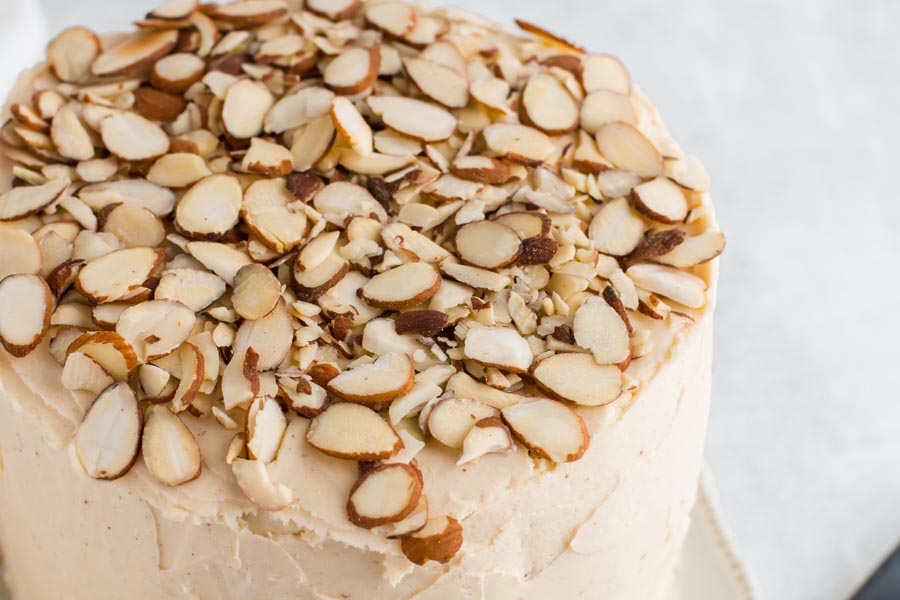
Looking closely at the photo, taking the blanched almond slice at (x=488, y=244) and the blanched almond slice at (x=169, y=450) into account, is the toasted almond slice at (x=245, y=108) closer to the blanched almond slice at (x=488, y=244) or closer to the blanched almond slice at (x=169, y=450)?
the blanched almond slice at (x=488, y=244)

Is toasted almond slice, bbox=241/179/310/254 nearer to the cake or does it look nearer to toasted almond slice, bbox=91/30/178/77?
the cake

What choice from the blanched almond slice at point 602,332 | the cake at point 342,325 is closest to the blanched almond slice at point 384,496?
the cake at point 342,325

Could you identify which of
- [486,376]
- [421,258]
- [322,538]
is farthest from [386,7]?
[322,538]

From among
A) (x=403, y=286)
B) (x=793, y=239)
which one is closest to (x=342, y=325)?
(x=403, y=286)

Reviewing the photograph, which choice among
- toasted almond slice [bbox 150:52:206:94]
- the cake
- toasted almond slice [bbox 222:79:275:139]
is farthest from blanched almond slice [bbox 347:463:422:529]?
→ toasted almond slice [bbox 150:52:206:94]

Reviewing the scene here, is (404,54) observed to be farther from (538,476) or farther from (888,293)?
(888,293)
